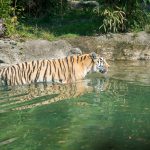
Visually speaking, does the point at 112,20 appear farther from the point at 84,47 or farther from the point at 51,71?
the point at 51,71

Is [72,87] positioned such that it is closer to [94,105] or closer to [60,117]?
[94,105]

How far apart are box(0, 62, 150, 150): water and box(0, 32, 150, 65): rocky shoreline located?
10.3 feet

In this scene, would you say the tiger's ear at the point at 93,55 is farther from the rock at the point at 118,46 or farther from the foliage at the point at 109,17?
the foliage at the point at 109,17

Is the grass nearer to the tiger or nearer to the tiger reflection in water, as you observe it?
the tiger

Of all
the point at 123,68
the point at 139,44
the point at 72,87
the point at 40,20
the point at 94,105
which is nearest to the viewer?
the point at 94,105

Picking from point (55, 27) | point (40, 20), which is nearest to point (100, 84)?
point (55, 27)

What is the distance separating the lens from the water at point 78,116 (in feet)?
21.1

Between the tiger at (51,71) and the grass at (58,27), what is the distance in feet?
13.2

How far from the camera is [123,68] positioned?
12.9 metres

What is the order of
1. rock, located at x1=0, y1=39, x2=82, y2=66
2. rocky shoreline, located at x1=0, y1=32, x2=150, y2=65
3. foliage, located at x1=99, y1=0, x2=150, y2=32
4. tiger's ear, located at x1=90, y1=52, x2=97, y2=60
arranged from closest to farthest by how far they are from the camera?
tiger's ear, located at x1=90, y1=52, x2=97, y2=60 → rock, located at x1=0, y1=39, x2=82, y2=66 → rocky shoreline, located at x1=0, y1=32, x2=150, y2=65 → foliage, located at x1=99, y1=0, x2=150, y2=32

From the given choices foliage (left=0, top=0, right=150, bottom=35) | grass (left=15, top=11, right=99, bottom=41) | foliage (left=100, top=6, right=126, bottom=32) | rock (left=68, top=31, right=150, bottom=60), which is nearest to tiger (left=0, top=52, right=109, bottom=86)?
rock (left=68, top=31, right=150, bottom=60)

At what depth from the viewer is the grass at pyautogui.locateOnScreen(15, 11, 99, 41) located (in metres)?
15.5

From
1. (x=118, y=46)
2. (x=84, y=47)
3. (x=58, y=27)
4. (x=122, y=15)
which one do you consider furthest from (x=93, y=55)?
(x=58, y=27)

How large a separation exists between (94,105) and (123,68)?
180 inches
